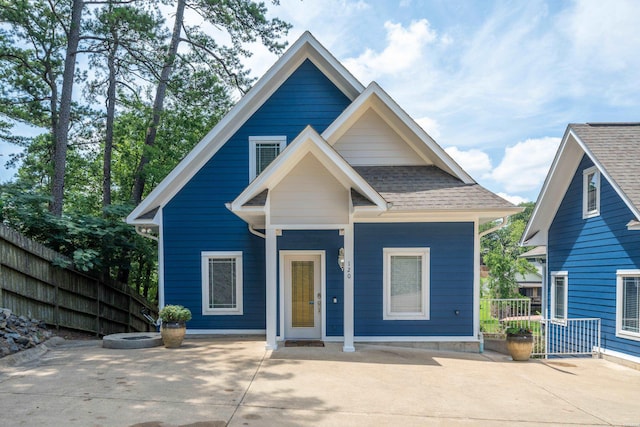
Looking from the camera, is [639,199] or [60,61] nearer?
[639,199]

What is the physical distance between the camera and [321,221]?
762cm

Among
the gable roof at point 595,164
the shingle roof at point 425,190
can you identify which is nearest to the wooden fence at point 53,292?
the shingle roof at point 425,190

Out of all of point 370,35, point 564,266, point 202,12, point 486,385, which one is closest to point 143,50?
point 202,12

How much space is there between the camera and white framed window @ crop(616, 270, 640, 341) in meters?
8.44

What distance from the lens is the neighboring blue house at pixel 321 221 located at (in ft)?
25.1

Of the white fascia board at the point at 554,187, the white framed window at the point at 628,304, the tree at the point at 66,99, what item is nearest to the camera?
the white framed window at the point at 628,304

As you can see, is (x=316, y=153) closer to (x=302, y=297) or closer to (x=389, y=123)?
(x=389, y=123)

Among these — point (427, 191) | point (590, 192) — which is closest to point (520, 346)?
point (427, 191)

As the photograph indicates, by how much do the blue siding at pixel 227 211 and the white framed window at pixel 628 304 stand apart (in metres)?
7.76

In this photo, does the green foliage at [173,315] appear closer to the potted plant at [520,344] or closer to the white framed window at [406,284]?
the white framed window at [406,284]

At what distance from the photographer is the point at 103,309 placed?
10.9 metres

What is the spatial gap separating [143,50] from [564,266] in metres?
15.7

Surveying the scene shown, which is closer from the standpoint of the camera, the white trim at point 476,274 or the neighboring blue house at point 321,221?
the neighboring blue house at point 321,221

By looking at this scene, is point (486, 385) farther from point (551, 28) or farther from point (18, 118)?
point (18, 118)
